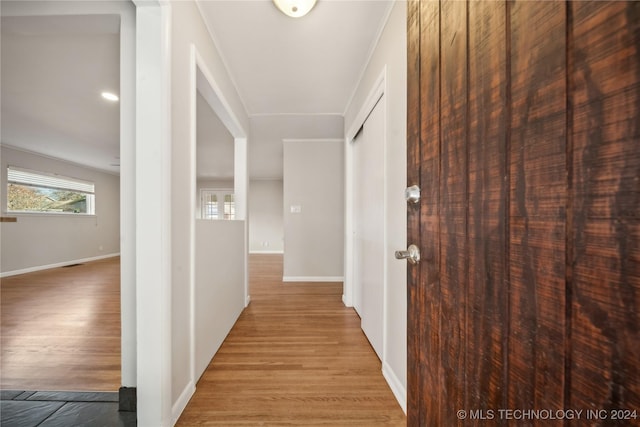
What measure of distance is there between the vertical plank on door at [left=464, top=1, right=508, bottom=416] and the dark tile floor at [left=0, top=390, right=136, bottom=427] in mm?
1617

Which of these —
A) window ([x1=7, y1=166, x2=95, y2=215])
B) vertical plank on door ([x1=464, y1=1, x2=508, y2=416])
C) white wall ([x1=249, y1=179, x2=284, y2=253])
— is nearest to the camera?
vertical plank on door ([x1=464, y1=1, x2=508, y2=416])

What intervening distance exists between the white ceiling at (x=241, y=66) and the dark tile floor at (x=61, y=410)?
2089 mm

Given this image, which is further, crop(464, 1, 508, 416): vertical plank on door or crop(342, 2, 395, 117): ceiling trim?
crop(342, 2, 395, 117): ceiling trim

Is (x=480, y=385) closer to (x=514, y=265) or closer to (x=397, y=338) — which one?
(x=514, y=265)

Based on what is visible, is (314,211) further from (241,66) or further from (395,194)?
(395,194)

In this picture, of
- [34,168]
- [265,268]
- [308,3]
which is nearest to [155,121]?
[308,3]

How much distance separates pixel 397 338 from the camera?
1466 mm

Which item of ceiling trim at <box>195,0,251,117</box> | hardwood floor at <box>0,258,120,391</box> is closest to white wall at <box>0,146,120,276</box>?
hardwood floor at <box>0,258,120,391</box>

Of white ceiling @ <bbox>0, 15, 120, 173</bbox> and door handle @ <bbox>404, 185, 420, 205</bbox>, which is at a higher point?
white ceiling @ <bbox>0, 15, 120, 173</bbox>

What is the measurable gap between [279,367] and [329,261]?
2.44 m

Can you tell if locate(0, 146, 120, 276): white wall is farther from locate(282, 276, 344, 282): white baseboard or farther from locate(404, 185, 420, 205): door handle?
locate(404, 185, 420, 205): door handle

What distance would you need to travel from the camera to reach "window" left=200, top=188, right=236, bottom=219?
8086 mm

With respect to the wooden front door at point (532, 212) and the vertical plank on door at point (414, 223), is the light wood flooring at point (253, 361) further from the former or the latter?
the wooden front door at point (532, 212)

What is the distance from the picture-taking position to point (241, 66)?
2119 mm
